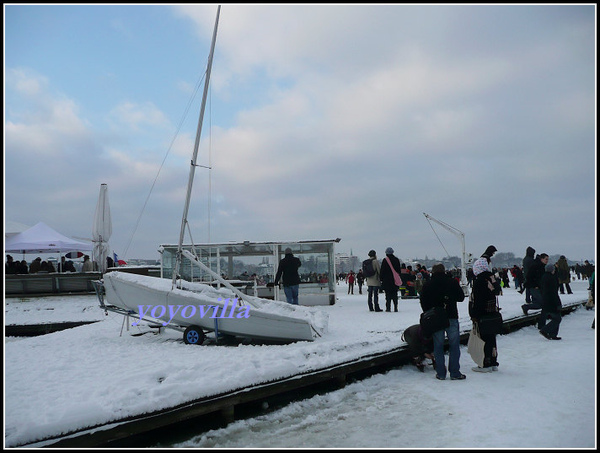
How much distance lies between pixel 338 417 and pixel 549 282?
6502mm

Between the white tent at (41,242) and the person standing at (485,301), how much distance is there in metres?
17.5

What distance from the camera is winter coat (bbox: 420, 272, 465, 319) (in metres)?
6.99

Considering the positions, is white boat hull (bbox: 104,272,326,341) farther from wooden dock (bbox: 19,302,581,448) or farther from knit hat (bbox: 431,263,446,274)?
knit hat (bbox: 431,263,446,274)

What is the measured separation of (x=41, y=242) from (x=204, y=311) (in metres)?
13.6

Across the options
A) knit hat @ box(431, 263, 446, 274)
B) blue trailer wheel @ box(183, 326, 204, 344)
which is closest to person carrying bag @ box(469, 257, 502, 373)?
knit hat @ box(431, 263, 446, 274)

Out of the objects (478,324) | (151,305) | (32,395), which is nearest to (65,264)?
(151,305)

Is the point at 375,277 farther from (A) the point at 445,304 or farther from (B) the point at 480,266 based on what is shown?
(A) the point at 445,304

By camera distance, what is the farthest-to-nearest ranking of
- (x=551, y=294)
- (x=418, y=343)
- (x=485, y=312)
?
(x=551, y=294)
(x=418, y=343)
(x=485, y=312)

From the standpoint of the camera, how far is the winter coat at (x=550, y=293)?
9836 millimetres

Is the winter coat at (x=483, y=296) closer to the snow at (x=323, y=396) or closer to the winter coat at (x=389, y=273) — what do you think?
the snow at (x=323, y=396)

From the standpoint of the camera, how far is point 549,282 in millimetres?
9938

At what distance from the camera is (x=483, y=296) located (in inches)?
288

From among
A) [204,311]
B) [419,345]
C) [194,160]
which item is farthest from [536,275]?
[194,160]

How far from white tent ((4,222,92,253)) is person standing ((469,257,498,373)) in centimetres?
1753
